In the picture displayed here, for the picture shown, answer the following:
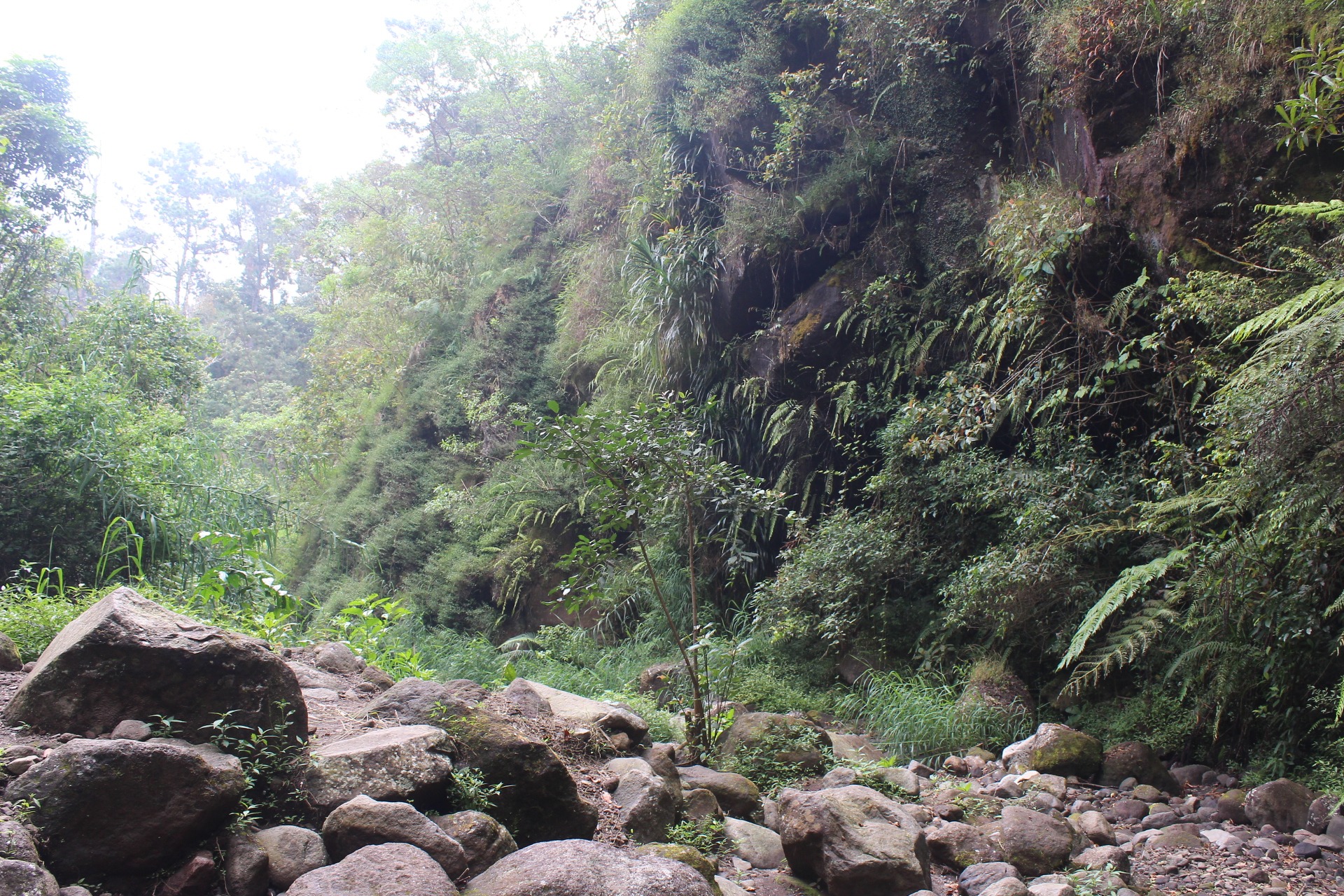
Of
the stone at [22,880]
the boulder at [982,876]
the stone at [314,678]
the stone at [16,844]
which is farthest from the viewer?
the stone at [314,678]

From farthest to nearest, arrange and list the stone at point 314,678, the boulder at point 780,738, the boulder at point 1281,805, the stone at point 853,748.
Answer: the stone at point 853,748 < the boulder at point 780,738 < the stone at point 314,678 < the boulder at point 1281,805

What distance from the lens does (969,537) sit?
5980mm

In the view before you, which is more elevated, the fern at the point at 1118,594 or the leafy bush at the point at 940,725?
the fern at the point at 1118,594

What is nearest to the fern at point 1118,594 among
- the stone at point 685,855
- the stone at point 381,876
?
the stone at point 685,855

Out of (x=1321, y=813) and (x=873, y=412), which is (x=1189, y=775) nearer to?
(x=1321, y=813)

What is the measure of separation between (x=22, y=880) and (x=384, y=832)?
0.80m

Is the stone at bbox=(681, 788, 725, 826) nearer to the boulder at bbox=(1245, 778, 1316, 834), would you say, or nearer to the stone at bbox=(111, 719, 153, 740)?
the stone at bbox=(111, 719, 153, 740)

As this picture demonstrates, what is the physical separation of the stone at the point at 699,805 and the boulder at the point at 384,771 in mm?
1055

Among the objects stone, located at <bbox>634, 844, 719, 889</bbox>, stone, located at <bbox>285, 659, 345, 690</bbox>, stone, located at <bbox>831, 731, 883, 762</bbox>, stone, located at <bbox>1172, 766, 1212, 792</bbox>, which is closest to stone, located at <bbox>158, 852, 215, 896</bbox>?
stone, located at <bbox>634, 844, 719, 889</bbox>

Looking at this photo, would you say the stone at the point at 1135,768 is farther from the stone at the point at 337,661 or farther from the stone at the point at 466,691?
the stone at the point at 337,661

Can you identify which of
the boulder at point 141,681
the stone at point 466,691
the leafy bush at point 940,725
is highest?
the boulder at point 141,681

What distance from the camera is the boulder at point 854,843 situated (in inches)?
106

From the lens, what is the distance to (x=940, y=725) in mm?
4719

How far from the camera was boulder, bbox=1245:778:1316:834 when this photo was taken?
3232mm
